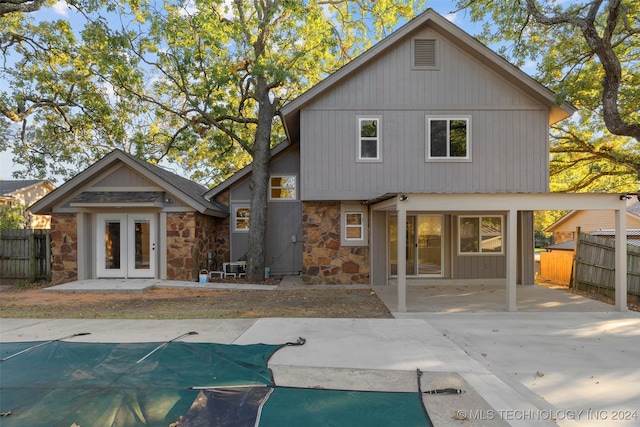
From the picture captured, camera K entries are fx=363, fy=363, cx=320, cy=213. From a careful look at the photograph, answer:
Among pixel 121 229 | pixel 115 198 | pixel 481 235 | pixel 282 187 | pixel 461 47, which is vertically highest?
pixel 461 47

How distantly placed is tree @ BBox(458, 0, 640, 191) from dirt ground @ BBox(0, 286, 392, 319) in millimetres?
7856

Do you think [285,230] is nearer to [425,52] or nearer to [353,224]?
[353,224]

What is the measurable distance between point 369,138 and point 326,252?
358 centimetres

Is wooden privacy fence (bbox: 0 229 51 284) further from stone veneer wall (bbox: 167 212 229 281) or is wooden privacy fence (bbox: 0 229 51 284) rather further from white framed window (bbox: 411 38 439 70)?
white framed window (bbox: 411 38 439 70)

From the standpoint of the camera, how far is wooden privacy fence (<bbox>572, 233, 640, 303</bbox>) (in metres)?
9.02

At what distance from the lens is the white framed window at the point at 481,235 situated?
36.4 ft

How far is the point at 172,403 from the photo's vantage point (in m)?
3.33

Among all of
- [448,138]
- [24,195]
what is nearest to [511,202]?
[448,138]

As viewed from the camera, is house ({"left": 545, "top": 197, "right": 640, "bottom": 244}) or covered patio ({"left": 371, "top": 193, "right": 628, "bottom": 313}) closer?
covered patio ({"left": 371, "top": 193, "right": 628, "bottom": 313})

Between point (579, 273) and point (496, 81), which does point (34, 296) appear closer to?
Answer: point (496, 81)

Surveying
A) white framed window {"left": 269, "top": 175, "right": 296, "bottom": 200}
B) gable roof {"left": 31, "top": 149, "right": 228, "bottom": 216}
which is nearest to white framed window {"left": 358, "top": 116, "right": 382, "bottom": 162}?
white framed window {"left": 269, "top": 175, "right": 296, "bottom": 200}

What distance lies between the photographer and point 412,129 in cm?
1028

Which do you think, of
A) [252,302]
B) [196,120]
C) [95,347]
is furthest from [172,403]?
[196,120]

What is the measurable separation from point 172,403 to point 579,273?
36.3 feet
